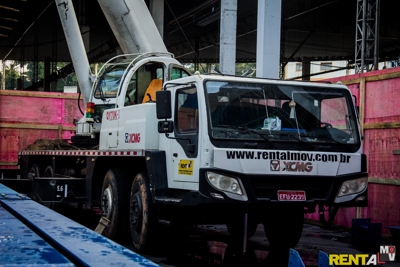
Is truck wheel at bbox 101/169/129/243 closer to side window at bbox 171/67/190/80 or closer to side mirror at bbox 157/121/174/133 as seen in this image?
side mirror at bbox 157/121/174/133

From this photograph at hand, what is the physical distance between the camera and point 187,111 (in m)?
8.09

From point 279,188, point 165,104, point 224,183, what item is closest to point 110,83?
point 165,104

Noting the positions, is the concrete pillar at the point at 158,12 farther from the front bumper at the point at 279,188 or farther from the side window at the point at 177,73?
the front bumper at the point at 279,188

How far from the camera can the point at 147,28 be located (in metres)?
13.4

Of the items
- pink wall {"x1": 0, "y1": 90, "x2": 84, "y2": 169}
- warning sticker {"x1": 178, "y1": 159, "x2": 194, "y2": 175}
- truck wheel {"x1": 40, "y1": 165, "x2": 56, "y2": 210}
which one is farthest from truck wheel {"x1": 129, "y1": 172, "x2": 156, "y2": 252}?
pink wall {"x1": 0, "y1": 90, "x2": 84, "y2": 169}

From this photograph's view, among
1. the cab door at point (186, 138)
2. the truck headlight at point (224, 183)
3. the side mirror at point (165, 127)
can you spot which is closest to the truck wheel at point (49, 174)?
the side mirror at point (165, 127)

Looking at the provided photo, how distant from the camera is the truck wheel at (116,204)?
9.45m

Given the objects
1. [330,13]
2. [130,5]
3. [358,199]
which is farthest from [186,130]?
[330,13]

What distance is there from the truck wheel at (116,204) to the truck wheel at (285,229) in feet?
7.14

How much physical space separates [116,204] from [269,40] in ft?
18.1

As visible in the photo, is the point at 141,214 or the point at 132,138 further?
the point at 132,138

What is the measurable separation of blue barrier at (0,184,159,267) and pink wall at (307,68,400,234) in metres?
7.61

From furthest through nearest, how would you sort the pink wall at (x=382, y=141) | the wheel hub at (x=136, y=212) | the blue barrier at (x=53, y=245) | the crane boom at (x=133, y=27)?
the crane boom at (x=133, y=27)
the pink wall at (x=382, y=141)
the wheel hub at (x=136, y=212)
the blue barrier at (x=53, y=245)

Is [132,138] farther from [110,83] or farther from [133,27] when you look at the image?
[133,27]
